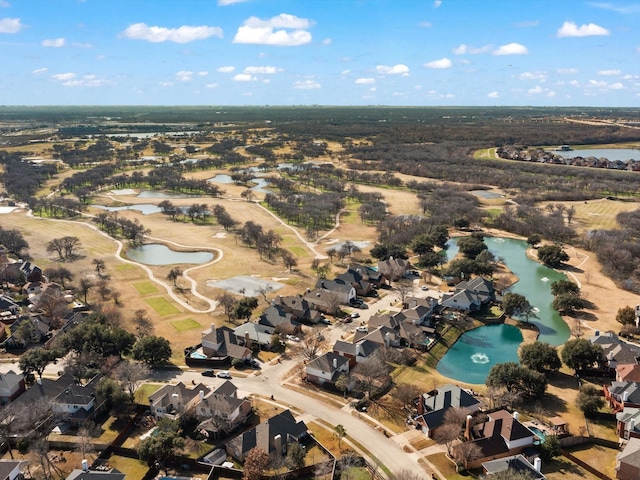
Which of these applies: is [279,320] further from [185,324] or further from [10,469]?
[10,469]

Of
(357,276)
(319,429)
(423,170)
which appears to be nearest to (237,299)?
(357,276)

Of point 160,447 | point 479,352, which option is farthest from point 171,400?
point 479,352

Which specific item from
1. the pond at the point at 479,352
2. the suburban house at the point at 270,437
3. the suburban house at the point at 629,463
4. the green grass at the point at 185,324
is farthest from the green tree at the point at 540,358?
the green grass at the point at 185,324

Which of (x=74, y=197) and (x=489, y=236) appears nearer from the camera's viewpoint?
(x=489, y=236)

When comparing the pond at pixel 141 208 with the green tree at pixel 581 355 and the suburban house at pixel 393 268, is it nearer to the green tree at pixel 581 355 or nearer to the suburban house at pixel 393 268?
the suburban house at pixel 393 268

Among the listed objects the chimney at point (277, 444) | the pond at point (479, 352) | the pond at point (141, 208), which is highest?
the pond at point (141, 208)

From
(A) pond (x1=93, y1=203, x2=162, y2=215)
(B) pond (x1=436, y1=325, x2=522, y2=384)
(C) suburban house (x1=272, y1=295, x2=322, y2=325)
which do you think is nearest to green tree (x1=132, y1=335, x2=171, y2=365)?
(C) suburban house (x1=272, y1=295, x2=322, y2=325)

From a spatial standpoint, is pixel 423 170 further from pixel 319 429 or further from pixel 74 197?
pixel 319 429
